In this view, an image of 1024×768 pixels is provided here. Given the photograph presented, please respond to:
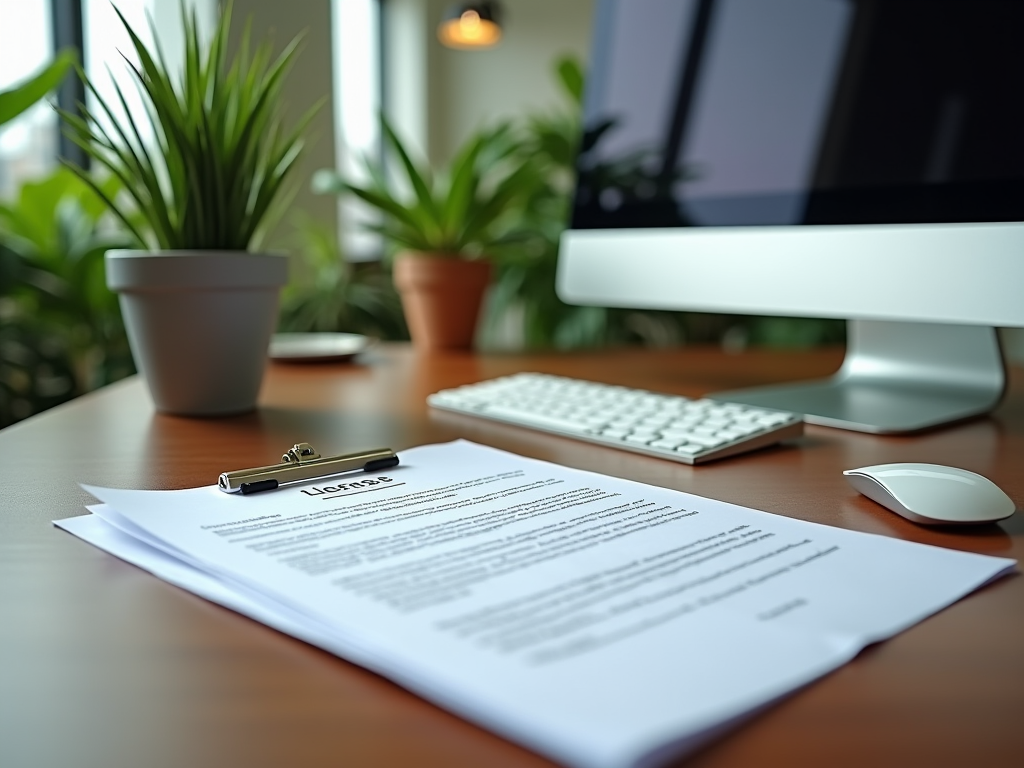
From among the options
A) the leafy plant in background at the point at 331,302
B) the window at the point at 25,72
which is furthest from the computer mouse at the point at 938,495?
the window at the point at 25,72

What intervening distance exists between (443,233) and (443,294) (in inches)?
3.6

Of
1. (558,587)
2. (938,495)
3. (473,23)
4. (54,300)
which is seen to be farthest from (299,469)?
(473,23)

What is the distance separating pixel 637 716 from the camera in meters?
0.23

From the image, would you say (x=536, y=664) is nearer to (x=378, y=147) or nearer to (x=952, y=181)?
(x=952, y=181)

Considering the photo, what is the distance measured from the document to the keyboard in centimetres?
10

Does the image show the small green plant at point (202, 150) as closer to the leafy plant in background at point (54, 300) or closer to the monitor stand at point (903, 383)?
the monitor stand at point (903, 383)

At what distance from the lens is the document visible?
240mm

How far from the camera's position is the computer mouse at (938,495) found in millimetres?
410

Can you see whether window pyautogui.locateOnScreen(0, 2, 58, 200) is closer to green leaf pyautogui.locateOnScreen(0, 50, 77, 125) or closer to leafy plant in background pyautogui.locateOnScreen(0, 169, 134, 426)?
leafy plant in background pyautogui.locateOnScreen(0, 169, 134, 426)

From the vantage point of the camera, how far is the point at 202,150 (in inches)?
27.9

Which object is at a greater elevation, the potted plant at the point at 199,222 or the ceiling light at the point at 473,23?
the ceiling light at the point at 473,23

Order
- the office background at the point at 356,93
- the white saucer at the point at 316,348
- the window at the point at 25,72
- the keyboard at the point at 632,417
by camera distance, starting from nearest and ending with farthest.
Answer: the keyboard at the point at 632,417, the white saucer at the point at 316,348, the office background at the point at 356,93, the window at the point at 25,72

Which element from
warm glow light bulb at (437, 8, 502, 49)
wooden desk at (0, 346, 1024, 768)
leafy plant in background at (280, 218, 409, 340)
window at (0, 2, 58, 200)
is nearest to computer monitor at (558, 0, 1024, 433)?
wooden desk at (0, 346, 1024, 768)

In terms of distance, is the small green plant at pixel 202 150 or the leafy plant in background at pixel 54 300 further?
the leafy plant in background at pixel 54 300
